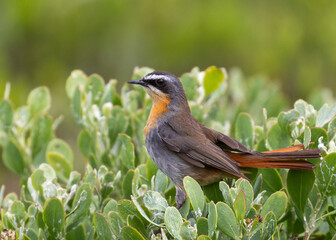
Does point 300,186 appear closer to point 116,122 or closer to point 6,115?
point 116,122

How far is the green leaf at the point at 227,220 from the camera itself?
7.93 feet

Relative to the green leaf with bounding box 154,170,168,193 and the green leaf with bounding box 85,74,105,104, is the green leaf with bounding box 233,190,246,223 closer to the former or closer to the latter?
the green leaf with bounding box 154,170,168,193

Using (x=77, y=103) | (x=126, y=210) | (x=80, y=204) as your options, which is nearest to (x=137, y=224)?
(x=126, y=210)

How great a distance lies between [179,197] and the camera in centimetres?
309

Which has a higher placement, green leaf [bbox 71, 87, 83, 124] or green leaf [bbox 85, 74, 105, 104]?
green leaf [bbox 85, 74, 105, 104]

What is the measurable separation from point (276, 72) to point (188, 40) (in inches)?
48.5

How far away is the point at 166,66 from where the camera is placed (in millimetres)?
7781

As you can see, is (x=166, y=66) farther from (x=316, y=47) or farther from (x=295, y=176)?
(x=295, y=176)

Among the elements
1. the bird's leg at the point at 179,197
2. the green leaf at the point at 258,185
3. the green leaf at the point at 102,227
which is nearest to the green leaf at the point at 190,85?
the bird's leg at the point at 179,197

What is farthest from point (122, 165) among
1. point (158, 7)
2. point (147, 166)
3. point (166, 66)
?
point (158, 7)

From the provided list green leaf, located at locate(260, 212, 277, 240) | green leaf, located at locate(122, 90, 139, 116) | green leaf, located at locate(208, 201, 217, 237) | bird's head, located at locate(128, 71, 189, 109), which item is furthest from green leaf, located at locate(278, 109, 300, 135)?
green leaf, located at locate(122, 90, 139, 116)

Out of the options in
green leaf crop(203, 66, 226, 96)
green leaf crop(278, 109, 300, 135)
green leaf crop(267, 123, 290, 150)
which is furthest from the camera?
green leaf crop(203, 66, 226, 96)

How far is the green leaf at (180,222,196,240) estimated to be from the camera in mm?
2418

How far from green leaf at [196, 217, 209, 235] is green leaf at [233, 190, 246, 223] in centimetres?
14
